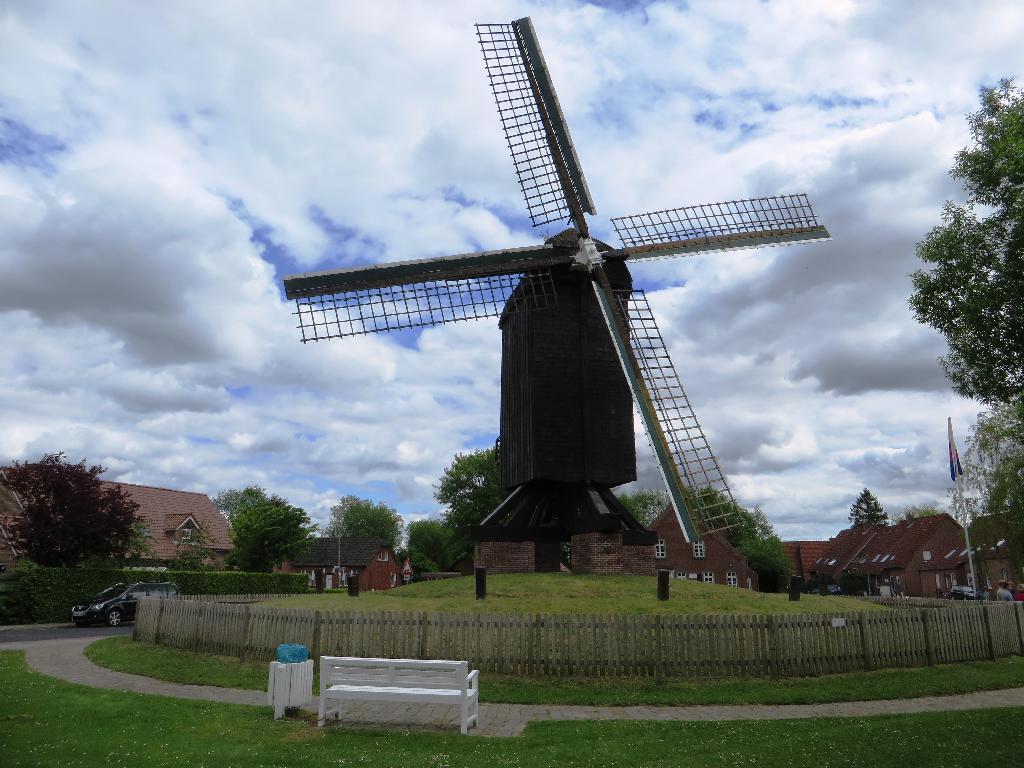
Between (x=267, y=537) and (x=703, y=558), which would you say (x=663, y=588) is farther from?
(x=703, y=558)

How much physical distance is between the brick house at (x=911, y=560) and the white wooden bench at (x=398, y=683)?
58.2 metres

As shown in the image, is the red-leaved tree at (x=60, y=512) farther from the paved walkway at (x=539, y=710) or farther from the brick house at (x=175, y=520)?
the paved walkway at (x=539, y=710)

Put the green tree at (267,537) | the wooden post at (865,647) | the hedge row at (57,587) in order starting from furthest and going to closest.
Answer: the green tree at (267,537) → the hedge row at (57,587) → the wooden post at (865,647)

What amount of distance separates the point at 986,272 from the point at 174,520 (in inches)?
1800

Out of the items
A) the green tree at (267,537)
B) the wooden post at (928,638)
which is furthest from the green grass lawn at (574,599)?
the green tree at (267,537)

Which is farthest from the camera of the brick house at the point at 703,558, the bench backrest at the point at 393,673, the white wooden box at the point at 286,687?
the brick house at the point at 703,558

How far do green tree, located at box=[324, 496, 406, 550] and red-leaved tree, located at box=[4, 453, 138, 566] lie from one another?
8255 cm

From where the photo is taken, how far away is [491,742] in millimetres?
8633

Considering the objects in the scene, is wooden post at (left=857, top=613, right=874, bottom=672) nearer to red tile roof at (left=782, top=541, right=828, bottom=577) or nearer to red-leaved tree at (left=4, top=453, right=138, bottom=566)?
red-leaved tree at (left=4, top=453, right=138, bottom=566)

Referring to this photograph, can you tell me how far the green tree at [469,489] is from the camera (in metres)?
61.4

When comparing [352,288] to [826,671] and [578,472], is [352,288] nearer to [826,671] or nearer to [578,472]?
[578,472]

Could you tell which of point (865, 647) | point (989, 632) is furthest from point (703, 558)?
point (865, 647)

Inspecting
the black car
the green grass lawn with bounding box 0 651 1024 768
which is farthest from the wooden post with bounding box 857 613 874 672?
the black car

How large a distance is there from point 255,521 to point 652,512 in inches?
2098
